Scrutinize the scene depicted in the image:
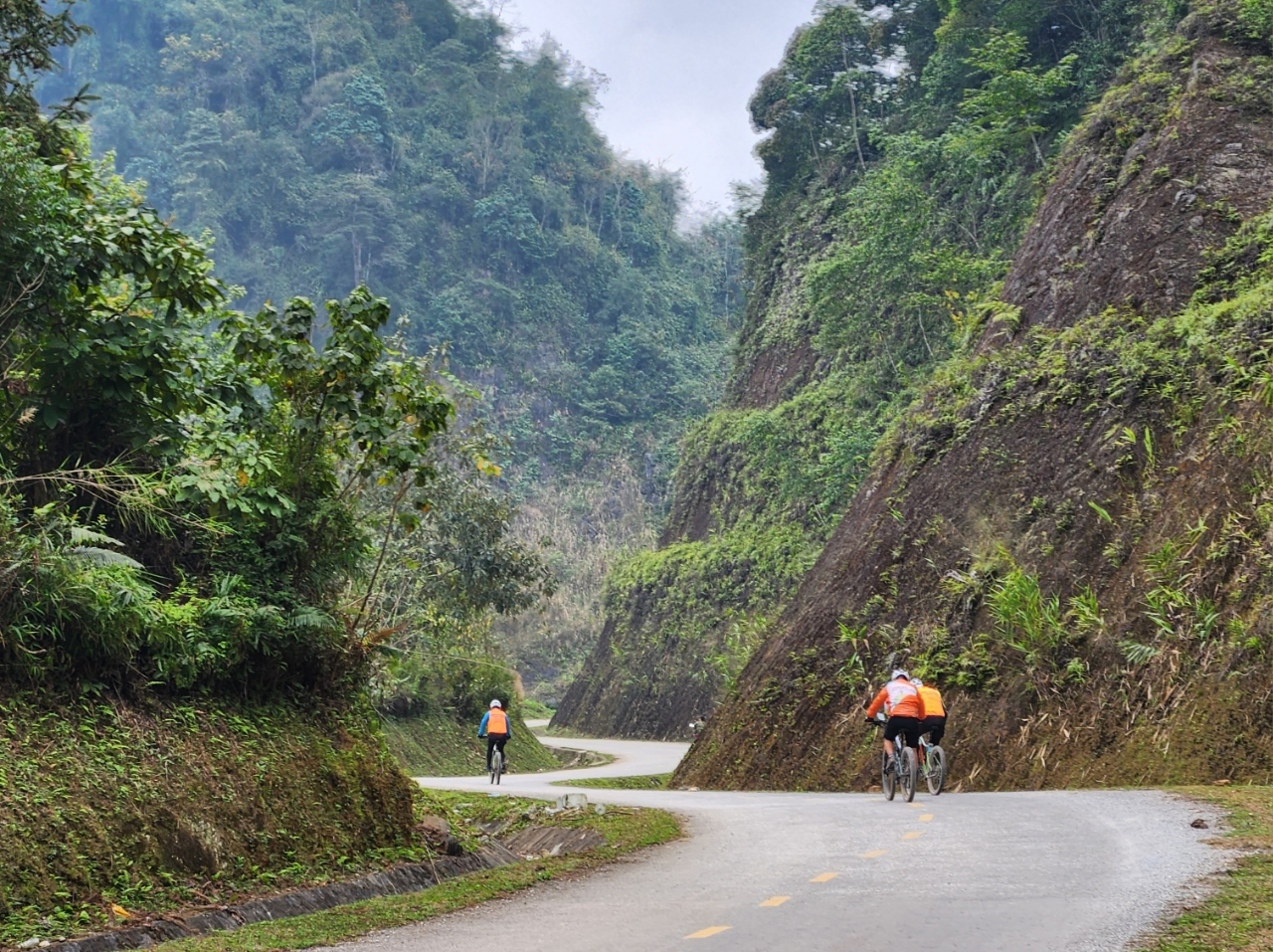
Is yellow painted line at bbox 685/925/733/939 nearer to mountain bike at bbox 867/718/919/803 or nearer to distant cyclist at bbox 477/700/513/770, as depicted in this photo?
mountain bike at bbox 867/718/919/803

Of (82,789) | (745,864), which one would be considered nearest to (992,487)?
(745,864)

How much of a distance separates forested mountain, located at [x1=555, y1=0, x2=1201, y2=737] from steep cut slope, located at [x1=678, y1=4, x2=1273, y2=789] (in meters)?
2.58

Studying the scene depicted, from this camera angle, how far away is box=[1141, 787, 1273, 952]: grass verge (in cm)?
651

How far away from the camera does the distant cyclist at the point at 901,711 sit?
51.3 feet

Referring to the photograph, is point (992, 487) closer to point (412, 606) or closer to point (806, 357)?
point (412, 606)

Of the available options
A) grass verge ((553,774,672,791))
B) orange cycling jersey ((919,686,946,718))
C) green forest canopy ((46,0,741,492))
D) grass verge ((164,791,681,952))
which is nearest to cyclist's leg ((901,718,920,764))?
orange cycling jersey ((919,686,946,718))

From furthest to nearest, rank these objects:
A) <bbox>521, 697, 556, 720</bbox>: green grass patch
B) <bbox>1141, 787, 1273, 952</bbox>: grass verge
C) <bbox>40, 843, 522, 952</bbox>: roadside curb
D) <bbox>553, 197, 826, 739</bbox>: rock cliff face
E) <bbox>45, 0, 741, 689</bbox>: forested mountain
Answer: <bbox>45, 0, 741, 689</bbox>: forested mountain, <bbox>521, 697, 556, 720</bbox>: green grass patch, <bbox>553, 197, 826, 739</bbox>: rock cliff face, <bbox>40, 843, 522, 952</bbox>: roadside curb, <bbox>1141, 787, 1273, 952</bbox>: grass verge

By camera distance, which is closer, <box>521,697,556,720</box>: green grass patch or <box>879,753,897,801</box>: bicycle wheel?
<box>879,753,897,801</box>: bicycle wheel

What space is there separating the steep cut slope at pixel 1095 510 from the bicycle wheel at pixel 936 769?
5.81ft

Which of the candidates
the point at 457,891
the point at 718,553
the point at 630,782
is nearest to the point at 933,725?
the point at 457,891

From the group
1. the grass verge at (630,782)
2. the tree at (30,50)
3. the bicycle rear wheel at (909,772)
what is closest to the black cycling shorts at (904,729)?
the bicycle rear wheel at (909,772)

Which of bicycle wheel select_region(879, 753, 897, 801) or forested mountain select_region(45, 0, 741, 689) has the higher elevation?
forested mountain select_region(45, 0, 741, 689)

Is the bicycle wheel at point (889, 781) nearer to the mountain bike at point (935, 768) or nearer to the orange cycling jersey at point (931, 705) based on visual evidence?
the mountain bike at point (935, 768)

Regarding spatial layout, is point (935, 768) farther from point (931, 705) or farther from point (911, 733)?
point (931, 705)
